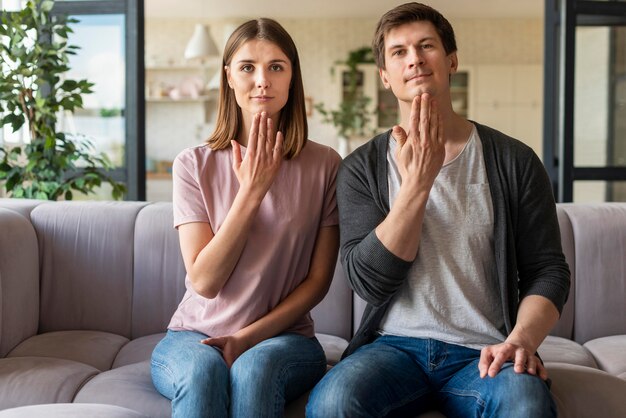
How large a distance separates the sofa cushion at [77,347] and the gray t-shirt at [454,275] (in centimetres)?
91

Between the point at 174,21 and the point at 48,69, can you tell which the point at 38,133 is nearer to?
the point at 48,69

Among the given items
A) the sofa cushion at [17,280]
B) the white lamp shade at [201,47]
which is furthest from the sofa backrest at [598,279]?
the white lamp shade at [201,47]

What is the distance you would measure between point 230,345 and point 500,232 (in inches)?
25.8

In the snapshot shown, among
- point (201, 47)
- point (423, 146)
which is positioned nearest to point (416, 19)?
point (423, 146)

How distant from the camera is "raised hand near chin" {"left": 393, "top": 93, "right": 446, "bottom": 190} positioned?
1.63m

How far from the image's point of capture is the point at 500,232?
1.70 metres

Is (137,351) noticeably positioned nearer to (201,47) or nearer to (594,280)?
(594,280)

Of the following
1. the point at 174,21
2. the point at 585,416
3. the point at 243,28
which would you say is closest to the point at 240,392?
the point at 585,416

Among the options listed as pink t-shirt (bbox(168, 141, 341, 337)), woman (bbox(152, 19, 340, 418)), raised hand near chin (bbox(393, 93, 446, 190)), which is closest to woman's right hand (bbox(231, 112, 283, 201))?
woman (bbox(152, 19, 340, 418))

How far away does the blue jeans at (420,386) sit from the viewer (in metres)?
1.47

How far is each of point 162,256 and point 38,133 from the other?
120 centimetres

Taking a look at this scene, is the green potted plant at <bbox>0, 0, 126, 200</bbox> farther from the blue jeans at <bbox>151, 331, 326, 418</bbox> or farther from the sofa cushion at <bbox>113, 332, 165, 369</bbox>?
the blue jeans at <bbox>151, 331, 326, 418</bbox>

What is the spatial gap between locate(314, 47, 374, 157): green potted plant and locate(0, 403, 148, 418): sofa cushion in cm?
659

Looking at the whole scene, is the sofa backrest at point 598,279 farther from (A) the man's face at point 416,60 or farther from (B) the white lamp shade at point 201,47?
(B) the white lamp shade at point 201,47
